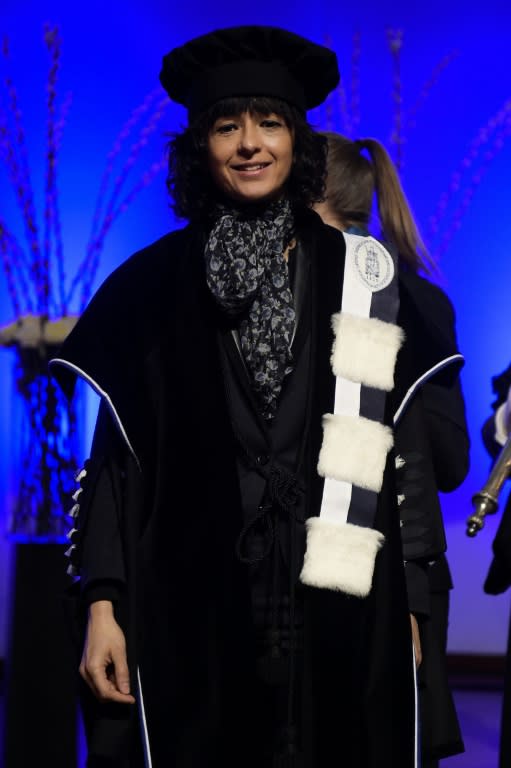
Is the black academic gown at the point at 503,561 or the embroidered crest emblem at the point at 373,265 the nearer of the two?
the embroidered crest emblem at the point at 373,265

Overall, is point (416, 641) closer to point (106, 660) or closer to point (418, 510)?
point (418, 510)

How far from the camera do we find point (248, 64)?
206 cm

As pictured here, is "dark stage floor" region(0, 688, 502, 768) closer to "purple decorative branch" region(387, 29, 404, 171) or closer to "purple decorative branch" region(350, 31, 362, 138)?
"purple decorative branch" region(387, 29, 404, 171)

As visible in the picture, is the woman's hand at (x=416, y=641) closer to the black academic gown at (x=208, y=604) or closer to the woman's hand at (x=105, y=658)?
the black academic gown at (x=208, y=604)

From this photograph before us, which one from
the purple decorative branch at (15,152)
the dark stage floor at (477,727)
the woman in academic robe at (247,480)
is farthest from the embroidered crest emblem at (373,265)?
the purple decorative branch at (15,152)

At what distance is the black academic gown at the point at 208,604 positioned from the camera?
1875mm

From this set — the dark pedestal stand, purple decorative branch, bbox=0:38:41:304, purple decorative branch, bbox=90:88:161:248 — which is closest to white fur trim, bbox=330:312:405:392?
the dark pedestal stand

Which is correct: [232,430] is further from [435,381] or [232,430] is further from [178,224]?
[178,224]

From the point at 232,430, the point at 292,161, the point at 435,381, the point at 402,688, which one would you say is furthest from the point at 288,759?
the point at 292,161

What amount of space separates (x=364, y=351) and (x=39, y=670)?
1724mm

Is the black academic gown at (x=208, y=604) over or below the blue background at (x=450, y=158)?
below

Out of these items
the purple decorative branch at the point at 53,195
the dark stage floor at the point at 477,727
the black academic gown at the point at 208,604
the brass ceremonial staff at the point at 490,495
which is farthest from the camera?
the purple decorative branch at the point at 53,195

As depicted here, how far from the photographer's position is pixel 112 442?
2012 millimetres

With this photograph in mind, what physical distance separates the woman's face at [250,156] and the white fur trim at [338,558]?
0.52 m
